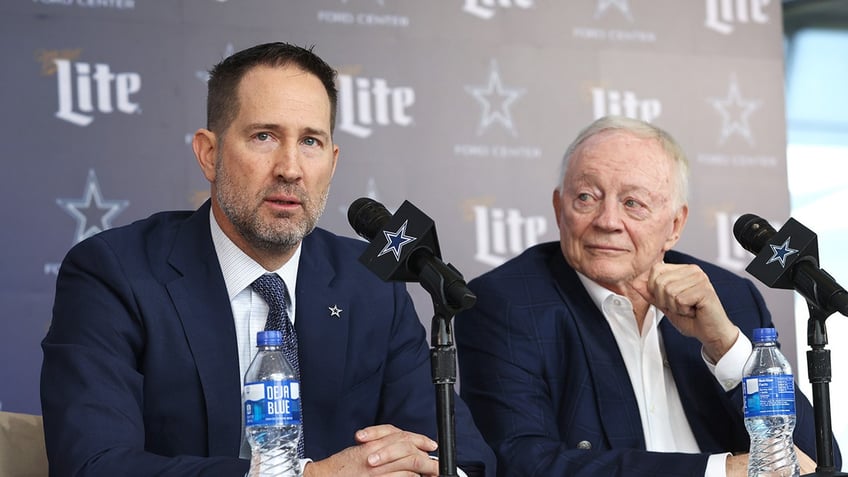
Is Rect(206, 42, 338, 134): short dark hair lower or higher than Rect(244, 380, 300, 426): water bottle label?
higher

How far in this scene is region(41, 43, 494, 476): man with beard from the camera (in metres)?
2.36

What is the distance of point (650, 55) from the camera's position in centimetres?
523

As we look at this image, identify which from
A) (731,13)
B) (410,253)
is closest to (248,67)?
(410,253)

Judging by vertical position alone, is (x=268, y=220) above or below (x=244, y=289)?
above

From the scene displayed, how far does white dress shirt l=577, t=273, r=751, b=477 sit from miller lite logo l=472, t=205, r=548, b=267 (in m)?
1.63

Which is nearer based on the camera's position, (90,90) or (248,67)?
(248,67)

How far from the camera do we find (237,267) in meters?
2.62

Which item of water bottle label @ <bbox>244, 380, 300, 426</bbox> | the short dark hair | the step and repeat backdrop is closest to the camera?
water bottle label @ <bbox>244, 380, 300, 426</bbox>

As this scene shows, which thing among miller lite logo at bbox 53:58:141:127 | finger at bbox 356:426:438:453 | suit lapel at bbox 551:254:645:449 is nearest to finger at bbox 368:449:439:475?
finger at bbox 356:426:438:453

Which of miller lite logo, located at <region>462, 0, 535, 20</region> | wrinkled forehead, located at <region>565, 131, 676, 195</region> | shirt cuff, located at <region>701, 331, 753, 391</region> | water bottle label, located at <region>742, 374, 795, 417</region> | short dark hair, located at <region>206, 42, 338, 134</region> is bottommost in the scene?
water bottle label, located at <region>742, 374, 795, 417</region>

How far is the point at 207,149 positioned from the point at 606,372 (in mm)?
1165

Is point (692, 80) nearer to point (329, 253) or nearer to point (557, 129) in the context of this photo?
point (557, 129)

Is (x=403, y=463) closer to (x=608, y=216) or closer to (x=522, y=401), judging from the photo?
(x=522, y=401)

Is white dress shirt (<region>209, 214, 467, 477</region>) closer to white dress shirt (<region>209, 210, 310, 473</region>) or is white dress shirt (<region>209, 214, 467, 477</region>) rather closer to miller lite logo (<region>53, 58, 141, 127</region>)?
white dress shirt (<region>209, 210, 310, 473</region>)
